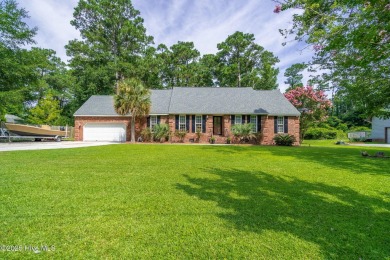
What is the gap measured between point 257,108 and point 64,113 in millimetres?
34966

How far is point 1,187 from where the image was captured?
4.54 m

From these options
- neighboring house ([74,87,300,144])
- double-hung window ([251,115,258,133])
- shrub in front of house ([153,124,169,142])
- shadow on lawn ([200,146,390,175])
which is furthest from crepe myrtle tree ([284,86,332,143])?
shrub in front of house ([153,124,169,142])

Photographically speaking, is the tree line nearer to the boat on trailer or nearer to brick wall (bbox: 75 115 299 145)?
the boat on trailer

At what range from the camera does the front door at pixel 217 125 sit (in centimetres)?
2231

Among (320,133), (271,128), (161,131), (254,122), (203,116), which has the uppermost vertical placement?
(203,116)

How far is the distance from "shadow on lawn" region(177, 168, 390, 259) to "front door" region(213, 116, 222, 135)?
16.7 m

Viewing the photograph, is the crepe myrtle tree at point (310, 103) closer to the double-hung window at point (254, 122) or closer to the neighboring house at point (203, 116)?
the neighboring house at point (203, 116)

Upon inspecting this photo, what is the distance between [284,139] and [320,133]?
64.7 ft

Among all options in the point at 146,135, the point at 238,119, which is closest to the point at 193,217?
the point at 238,119

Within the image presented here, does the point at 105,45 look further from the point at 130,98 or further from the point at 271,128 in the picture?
the point at 271,128

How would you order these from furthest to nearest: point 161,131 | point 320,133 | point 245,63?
1. point 245,63
2. point 320,133
3. point 161,131

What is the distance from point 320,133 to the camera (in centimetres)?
3447

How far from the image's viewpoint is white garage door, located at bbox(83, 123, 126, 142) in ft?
74.9

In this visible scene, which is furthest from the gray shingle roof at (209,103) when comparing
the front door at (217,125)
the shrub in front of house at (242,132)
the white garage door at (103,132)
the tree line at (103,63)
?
the tree line at (103,63)
